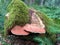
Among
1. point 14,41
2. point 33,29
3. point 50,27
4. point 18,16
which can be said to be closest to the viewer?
point 33,29

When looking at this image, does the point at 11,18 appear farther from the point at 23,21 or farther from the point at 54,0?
the point at 54,0

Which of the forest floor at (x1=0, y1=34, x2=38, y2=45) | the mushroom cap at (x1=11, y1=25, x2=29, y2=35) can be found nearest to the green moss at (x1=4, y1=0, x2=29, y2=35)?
the mushroom cap at (x1=11, y1=25, x2=29, y2=35)

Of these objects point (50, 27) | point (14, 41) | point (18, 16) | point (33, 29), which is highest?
point (18, 16)

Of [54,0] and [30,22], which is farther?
[54,0]

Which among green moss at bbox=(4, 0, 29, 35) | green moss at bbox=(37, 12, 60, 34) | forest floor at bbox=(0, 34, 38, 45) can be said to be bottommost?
forest floor at bbox=(0, 34, 38, 45)

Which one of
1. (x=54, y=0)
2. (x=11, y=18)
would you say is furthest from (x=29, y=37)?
(x=54, y=0)

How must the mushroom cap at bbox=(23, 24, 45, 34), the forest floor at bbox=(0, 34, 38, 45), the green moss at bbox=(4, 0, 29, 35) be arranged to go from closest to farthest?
the mushroom cap at bbox=(23, 24, 45, 34) < the green moss at bbox=(4, 0, 29, 35) < the forest floor at bbox=(0, 34, 38, 45)

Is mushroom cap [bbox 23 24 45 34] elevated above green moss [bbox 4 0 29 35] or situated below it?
below

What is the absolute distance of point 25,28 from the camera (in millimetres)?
4406

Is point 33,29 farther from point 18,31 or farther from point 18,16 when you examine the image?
point 18,16

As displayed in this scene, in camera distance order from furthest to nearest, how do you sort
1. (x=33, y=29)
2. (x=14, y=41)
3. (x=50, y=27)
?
(x=14, y=41), (x=50, y=27), (x=33, y=29)

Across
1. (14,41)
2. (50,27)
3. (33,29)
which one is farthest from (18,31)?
(50,27)

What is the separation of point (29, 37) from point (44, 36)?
41cm

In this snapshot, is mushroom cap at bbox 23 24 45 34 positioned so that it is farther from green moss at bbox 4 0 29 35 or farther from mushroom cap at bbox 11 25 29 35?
green moss at bbox 4 0 29 35
